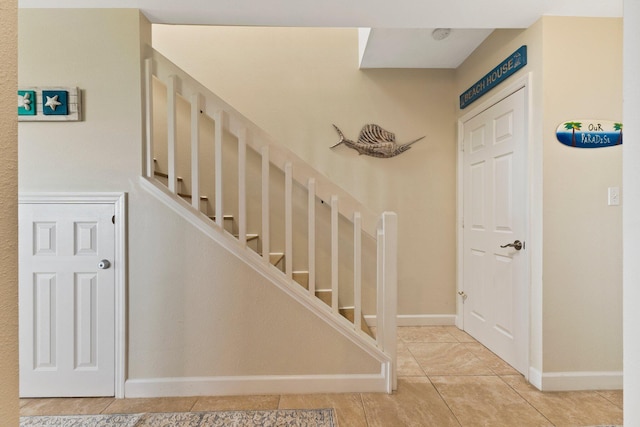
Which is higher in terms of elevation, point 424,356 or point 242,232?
point 242,232

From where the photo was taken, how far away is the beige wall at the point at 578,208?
212 cm

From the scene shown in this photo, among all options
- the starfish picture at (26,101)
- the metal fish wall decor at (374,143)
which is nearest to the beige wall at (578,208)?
the metal fish wall decor at (374,143)

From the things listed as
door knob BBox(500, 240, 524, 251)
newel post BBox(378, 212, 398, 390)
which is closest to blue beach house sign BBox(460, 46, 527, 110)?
door knob BBox(500, 240, 524, 251)

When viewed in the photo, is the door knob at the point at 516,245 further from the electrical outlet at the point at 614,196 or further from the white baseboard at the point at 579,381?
the white baseboard at the point at 579,381

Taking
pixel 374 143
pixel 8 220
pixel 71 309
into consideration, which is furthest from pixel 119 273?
pixel 374 143

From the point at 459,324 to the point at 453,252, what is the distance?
28.6 inches

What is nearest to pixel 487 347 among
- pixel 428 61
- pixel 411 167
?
pixel 411 167

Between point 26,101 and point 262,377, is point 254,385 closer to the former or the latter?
point 262,377

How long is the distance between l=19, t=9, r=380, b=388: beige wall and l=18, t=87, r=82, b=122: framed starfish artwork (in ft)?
0.17

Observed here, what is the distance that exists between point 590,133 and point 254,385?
2.75 m

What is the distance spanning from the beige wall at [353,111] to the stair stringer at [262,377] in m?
1.32

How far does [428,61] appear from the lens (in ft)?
10.3

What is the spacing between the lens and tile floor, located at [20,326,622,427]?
1.84 metres

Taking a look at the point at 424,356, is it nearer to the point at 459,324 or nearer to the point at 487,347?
the point at 487,347
